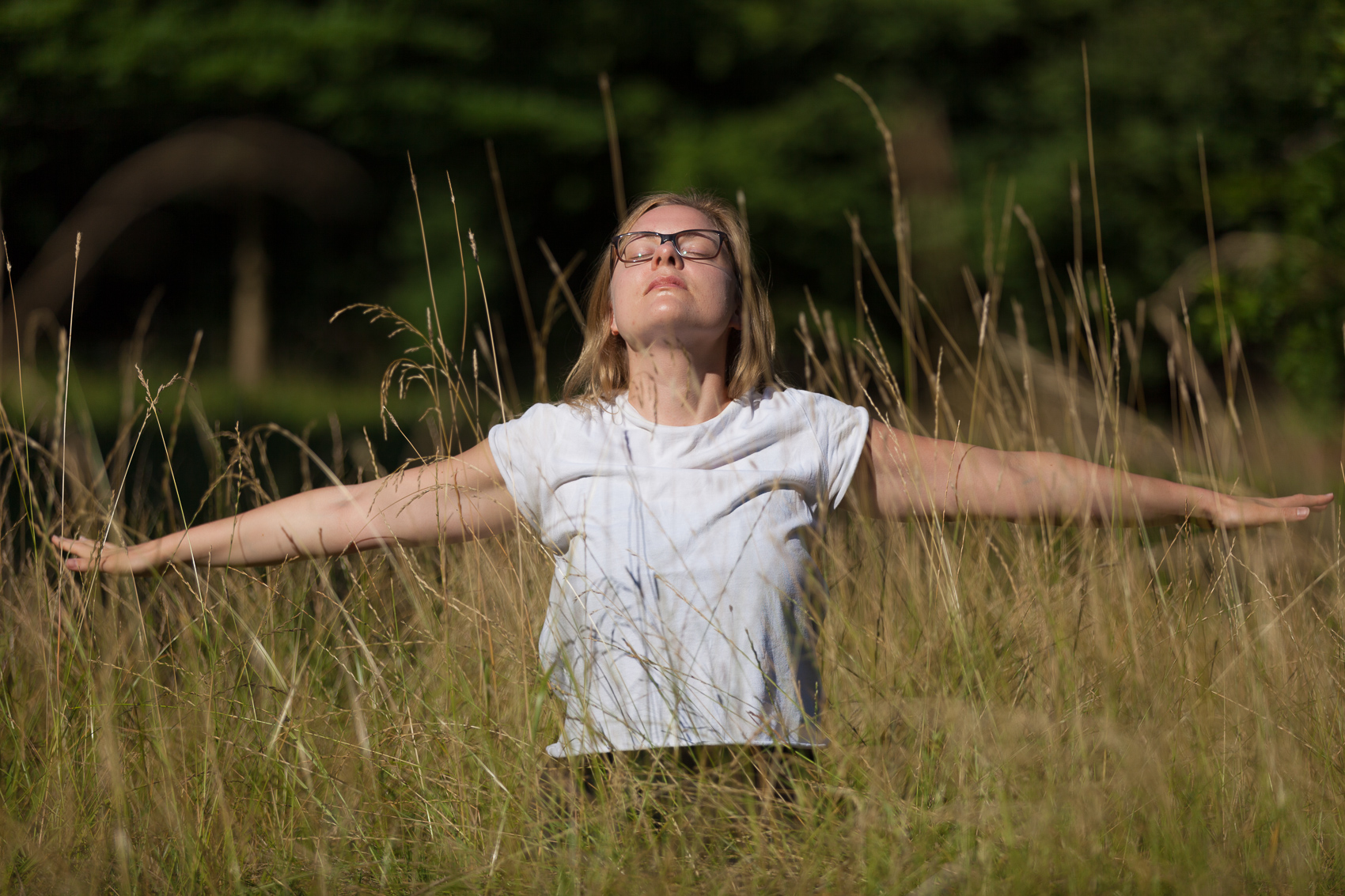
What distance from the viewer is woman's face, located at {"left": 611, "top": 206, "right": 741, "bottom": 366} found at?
168 cm

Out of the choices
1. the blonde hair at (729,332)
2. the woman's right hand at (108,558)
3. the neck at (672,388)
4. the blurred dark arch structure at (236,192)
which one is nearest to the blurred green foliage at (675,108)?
the blurred dark arch structure at (236,192)

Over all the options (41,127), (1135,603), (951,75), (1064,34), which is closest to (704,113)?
(951,75)

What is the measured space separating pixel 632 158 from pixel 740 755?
11554 millimetres

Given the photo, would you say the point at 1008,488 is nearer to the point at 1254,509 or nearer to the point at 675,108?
the point at 1254,509

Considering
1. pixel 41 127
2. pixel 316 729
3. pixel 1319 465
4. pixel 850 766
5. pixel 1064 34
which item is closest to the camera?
pixel 850 766

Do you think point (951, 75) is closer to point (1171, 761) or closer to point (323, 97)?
point (323, 97)

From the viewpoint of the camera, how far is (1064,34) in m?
12.5

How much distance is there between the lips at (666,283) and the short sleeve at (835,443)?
26 cm

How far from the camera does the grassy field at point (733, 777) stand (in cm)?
144

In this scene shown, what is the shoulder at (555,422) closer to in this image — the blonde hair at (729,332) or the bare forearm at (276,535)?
the blonde hair at (729,332)

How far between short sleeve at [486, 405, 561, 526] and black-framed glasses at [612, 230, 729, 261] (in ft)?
0.93

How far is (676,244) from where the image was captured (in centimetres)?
173

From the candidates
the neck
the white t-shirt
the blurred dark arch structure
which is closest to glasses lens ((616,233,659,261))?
the neck

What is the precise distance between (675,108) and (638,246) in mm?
11477
